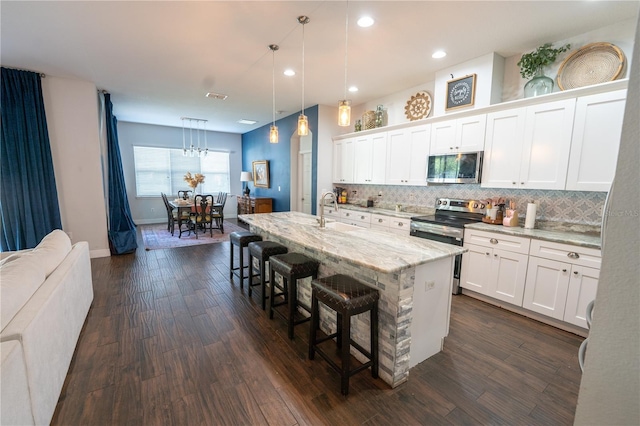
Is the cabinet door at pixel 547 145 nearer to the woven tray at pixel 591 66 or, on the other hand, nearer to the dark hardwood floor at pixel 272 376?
the woven tray at pixel 591 66

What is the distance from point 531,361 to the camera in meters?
2.14

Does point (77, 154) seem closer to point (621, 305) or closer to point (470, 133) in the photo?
point (470, 133)

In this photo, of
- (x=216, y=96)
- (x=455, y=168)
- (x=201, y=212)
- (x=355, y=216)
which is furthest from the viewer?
(x=201, y=212)

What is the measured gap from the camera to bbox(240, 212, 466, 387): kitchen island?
1822 millimetres

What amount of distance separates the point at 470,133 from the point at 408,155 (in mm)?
955

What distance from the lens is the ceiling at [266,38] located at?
238cm

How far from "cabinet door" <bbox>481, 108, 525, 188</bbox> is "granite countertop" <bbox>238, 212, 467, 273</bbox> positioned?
161 cm

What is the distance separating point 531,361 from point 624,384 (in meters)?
1.95

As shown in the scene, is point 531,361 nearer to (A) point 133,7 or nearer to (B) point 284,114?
(A) point 133,7

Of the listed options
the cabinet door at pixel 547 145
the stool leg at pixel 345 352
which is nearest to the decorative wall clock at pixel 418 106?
the cabinet door at pixel 547 145

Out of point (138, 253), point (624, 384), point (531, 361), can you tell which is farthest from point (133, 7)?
point (531, 361)

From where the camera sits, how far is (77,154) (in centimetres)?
433

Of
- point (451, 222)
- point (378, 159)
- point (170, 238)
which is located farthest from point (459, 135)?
point (170, 238)

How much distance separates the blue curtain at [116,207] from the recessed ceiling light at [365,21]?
15.7ft
